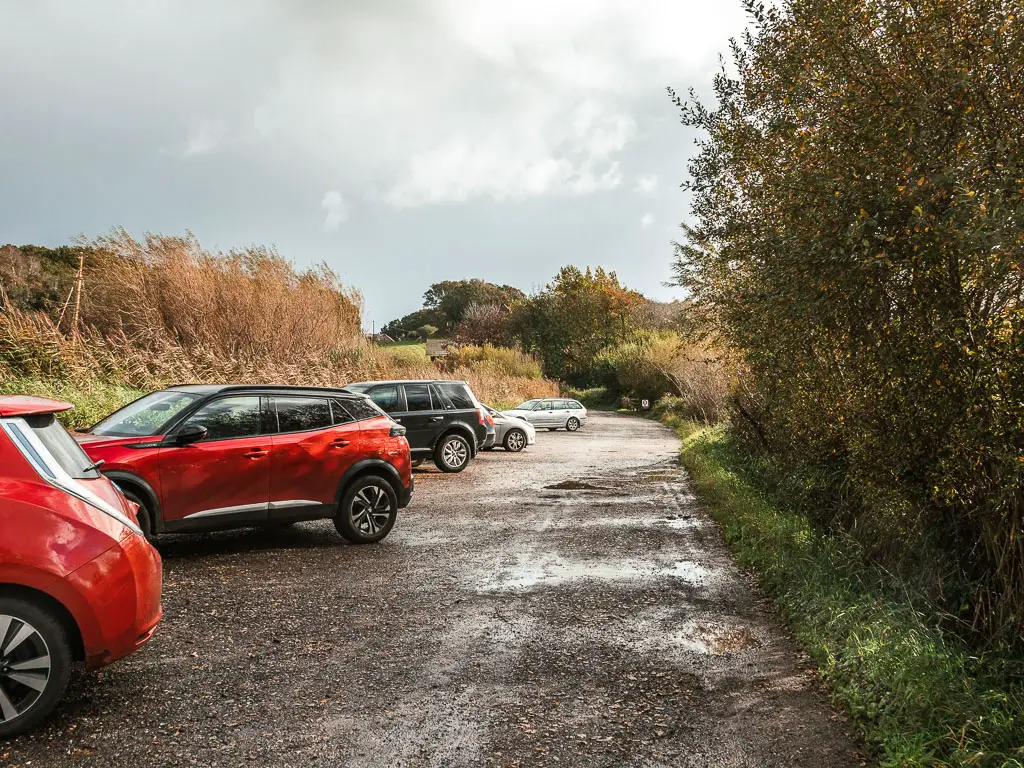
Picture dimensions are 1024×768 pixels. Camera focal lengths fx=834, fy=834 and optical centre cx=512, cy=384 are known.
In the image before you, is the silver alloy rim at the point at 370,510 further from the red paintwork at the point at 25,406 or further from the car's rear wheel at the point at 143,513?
the red paintwork at the point at 25,406

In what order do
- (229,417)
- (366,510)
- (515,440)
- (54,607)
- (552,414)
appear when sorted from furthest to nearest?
(552,414) < (515,440) < (366,510) < (229,417) < (54,607)

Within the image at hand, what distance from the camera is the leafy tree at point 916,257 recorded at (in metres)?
5.03

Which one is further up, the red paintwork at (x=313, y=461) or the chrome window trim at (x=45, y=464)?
the chrome window trim at (x=45, y=464)

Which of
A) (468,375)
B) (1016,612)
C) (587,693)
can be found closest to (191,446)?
(587,693)

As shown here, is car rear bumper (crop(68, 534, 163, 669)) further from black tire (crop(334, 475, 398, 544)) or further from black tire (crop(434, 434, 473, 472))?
black tire (crop(434, 434, 473, 472))

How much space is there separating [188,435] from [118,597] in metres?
3.87

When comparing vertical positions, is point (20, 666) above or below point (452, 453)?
above

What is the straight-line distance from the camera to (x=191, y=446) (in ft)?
26.3

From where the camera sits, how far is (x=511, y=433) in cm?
2412

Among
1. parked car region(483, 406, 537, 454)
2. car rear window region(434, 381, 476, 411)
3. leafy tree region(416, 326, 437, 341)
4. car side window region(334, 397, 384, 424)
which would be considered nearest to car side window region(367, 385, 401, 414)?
car rear window region(434, 381, 476, 411)

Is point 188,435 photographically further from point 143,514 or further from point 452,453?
point 452,453

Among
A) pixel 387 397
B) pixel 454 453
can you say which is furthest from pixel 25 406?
pixel 454 453

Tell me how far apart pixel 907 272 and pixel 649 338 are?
2355 inches

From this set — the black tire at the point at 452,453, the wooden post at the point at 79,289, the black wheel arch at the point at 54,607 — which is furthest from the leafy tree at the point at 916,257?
the wooden post at the point at 79,289
